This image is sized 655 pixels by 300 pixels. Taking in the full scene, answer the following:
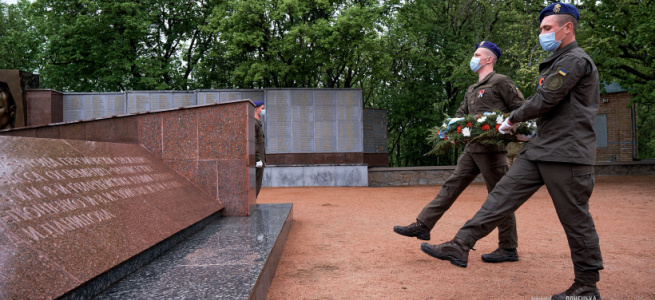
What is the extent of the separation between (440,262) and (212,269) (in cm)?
224

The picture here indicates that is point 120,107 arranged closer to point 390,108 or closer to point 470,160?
point 390,108

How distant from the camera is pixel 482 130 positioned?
12.1ft

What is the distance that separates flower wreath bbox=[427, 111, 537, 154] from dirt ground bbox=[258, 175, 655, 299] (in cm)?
117

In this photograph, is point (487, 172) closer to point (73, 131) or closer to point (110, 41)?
point (73, 131)

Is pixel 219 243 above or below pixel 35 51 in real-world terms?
below

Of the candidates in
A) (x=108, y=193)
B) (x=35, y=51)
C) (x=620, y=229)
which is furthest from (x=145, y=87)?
(x=620, y=229)

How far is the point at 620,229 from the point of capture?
19.6ft

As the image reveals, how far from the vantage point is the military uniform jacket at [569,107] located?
9.39ft

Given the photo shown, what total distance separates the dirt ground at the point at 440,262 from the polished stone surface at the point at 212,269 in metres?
0.31

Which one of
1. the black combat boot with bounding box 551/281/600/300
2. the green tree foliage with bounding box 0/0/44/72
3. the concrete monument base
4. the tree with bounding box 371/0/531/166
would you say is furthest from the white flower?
the green tree foliage with bounding box 0/0/44/72

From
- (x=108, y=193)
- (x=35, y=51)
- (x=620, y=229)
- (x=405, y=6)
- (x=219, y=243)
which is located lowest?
(x=620, y=229)

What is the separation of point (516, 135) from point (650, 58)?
13.4 metres

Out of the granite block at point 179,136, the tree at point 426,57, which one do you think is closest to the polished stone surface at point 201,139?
the granite block at point 179,136

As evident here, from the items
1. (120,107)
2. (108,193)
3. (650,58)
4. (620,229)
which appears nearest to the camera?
(108,193)
